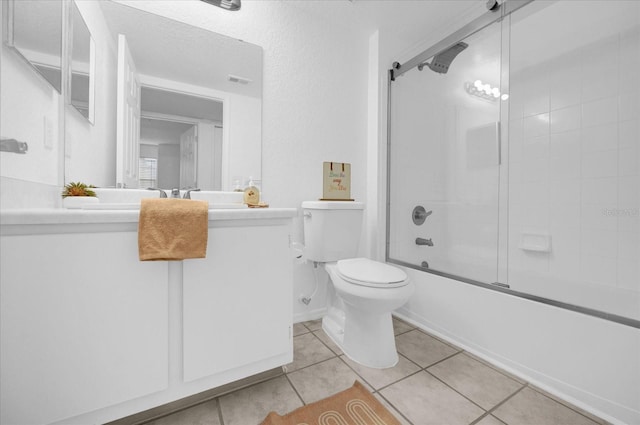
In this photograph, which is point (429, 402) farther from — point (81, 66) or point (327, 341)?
point (81, 66)

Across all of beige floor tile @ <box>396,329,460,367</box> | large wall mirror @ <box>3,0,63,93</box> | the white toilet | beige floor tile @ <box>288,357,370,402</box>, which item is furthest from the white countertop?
beige floor tile @ <box>396,329,460,367</box>

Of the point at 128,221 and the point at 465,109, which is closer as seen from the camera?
the point at 128,221

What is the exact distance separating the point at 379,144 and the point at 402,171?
28cm

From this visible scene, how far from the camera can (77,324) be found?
80 centimetres

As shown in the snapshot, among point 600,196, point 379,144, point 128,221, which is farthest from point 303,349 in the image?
point 600,196

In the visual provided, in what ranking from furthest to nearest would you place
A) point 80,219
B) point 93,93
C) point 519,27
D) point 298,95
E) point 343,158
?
point 343,158 < point 298,95 < point 519,27 < point 93,93 < point 80,219

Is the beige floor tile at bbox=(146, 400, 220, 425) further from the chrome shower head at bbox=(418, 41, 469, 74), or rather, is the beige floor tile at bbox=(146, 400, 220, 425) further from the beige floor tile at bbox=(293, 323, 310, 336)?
the chrome shower head at bbox=(418, 41, 469, 74)

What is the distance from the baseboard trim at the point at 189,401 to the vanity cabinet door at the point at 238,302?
0.55 feet

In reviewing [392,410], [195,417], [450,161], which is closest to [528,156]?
[450,161]

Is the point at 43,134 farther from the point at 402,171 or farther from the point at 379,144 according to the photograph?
the point at 402,171

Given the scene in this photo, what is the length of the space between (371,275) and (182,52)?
1.62m

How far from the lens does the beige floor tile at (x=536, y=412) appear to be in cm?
103

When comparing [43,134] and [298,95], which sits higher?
[298,95]

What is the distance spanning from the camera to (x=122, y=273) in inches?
33.8
